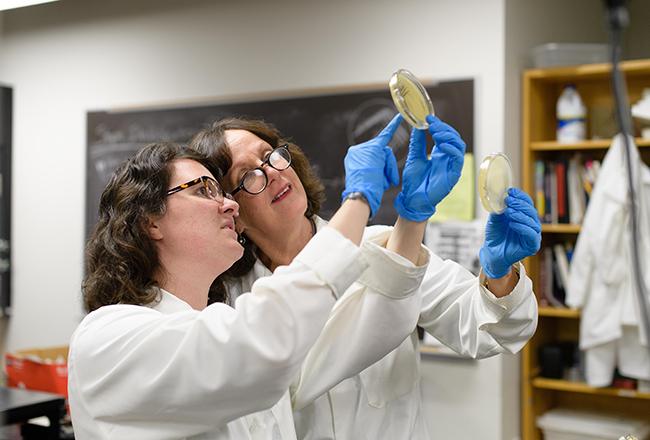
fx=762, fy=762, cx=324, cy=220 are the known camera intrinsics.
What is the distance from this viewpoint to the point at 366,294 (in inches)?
50.4

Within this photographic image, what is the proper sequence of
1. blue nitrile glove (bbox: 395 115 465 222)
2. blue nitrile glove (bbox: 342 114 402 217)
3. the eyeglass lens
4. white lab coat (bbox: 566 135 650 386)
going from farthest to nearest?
white lab coat (bbox: 566 135 650 386) < the eyeglass lens < blue nitrile glove (bbox: 395 115 465 222) < blue nitrile glove (bbox: 342 114 402 217)

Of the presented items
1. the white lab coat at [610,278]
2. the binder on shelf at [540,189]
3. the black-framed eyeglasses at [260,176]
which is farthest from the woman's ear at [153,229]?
the binder on shelf at [540,189]

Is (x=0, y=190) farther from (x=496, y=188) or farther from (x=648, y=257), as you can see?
(x=496, y=188)

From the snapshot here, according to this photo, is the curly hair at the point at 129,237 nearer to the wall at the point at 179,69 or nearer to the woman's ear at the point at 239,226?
the woman's ear at the point at 239,226

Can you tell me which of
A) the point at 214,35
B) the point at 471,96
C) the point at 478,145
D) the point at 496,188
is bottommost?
the point at 496,188

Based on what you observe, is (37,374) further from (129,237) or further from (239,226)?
(129,237)

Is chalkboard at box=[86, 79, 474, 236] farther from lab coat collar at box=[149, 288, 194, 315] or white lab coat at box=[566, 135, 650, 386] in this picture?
lab coat collar at box=[149, 288, 194, 315]

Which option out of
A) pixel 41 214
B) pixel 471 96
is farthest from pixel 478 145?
pixel 41 214

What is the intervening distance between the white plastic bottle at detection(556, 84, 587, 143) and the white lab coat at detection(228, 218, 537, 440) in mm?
1944

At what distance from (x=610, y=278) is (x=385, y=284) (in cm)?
207

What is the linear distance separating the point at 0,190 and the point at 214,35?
164 cm

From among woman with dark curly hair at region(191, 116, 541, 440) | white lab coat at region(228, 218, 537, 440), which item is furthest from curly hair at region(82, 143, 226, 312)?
white lab coat at region(228, 218, 537, 440)

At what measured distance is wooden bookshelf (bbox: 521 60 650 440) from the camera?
10.6ft

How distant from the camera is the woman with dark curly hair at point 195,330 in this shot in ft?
3.20
